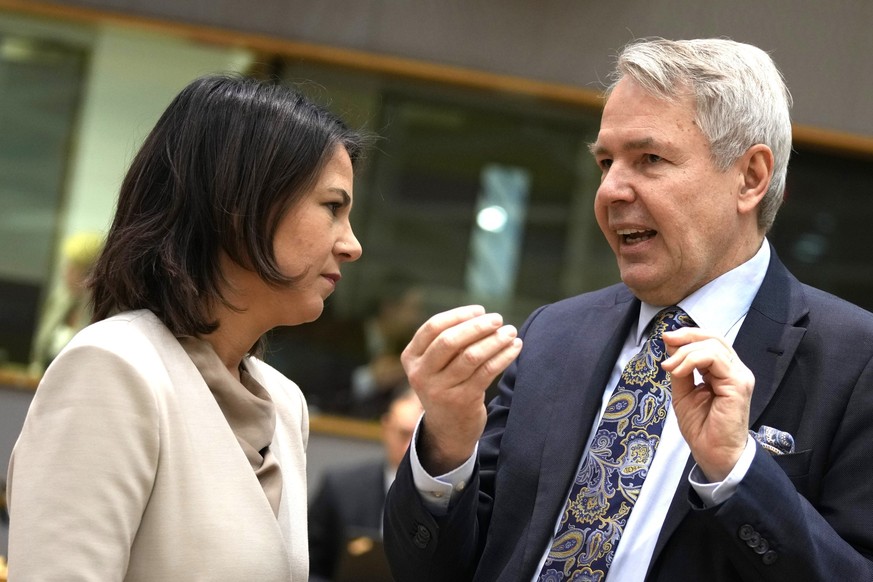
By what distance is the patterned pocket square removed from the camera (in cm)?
198

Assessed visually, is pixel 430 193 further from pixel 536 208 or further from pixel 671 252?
pixel 671 252

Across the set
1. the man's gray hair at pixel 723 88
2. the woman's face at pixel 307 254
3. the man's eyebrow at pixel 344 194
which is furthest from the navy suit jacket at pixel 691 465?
the man's eyebrow at pixel 344 194

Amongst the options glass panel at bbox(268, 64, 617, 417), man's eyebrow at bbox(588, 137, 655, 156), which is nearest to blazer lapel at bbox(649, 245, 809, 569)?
man's eyebrow at bbox(588, 137, 655, 156)

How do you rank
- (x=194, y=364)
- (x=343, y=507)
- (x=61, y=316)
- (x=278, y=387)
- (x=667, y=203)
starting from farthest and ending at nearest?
(x=61, y=316) < (x=343, y=507) < (x=278, y=387) < (x=667, y=203) < (x=194, y=364)

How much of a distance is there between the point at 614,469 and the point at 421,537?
0.37m

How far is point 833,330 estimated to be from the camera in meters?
2.09

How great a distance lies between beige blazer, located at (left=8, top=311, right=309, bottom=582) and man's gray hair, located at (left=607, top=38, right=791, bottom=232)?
3.36 feet

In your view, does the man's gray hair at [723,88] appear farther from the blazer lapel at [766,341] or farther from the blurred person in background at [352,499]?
the blurred person in background at [352,499]

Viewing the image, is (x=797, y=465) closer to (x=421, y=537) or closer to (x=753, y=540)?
(x=753, y=540)

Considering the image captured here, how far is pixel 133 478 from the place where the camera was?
175 cm

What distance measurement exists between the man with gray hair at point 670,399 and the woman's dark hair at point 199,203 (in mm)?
342

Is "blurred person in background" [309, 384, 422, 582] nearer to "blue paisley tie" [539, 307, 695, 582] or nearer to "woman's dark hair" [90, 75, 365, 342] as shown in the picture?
"blue paisley tie" [539, 307, 695, 582]

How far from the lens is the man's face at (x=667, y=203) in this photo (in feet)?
7.09

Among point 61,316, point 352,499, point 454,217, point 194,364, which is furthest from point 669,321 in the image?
point 61,316
